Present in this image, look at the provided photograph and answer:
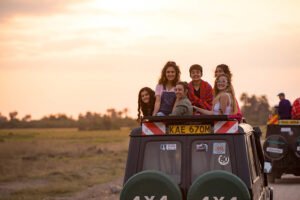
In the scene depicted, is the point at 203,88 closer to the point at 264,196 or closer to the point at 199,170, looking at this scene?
the point at 264,196

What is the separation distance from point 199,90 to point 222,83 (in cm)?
69

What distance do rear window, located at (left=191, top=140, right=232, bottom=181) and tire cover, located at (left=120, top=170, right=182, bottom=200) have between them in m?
0.56

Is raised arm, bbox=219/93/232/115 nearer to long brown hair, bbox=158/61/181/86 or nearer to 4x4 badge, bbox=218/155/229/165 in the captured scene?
long brown hair, bbox=158/61/181/86

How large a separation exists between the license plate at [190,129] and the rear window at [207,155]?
0.35 feet

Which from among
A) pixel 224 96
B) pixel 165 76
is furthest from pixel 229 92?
pixel 165 76

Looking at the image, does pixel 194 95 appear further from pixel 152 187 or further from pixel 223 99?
pixel 152 187

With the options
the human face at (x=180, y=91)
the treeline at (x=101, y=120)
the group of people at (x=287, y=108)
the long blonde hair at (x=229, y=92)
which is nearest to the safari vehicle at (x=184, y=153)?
the human face at (x=180, y=91)

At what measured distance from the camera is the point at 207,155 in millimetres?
9047

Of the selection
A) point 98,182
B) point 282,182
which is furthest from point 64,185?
point 282,182

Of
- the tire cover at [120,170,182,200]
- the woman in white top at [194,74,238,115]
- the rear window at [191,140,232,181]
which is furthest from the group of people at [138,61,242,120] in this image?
the tire cover at [120,170,182,200]

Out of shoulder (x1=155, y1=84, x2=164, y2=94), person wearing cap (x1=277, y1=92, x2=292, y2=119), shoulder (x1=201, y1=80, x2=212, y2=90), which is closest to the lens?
shoulder (x1=155, y1=84, x2=164, y2=94)

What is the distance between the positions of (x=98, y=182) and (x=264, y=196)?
1911 centimetres

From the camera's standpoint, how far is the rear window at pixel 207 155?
29.5ft

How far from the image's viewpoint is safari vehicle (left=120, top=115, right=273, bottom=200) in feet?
28.2
